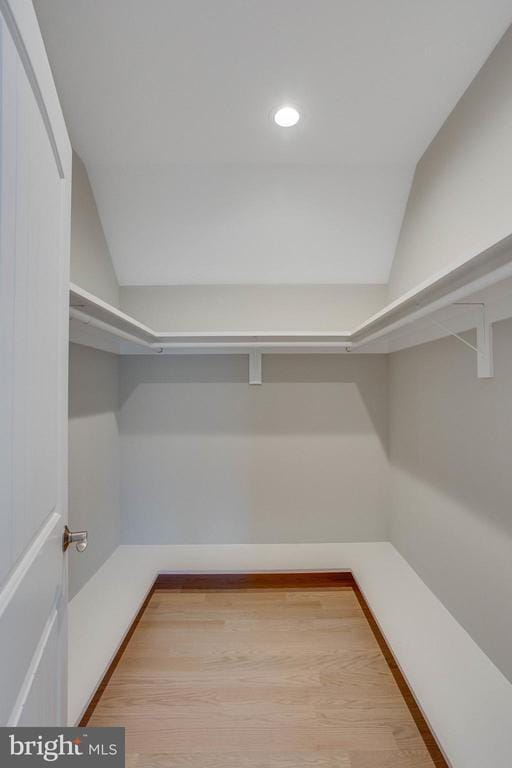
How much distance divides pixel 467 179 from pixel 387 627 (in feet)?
5.59

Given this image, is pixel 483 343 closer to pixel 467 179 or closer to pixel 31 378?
pixel 467 179

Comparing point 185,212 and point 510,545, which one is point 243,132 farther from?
point 510,545

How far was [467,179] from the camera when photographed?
127cm

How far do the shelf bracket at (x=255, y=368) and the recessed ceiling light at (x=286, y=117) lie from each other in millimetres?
1081

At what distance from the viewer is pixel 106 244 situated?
1.88m

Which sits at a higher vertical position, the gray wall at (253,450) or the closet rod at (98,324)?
the closet rod at (98,324)

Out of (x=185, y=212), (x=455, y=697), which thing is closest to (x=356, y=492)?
(x=455, y=697)

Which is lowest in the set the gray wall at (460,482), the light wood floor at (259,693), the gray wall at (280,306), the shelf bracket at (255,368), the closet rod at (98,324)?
the light wood floor at (259,693)

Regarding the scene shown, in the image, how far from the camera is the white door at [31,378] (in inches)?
18.3

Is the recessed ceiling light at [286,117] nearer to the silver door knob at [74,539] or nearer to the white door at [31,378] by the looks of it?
the white door at [31,378]

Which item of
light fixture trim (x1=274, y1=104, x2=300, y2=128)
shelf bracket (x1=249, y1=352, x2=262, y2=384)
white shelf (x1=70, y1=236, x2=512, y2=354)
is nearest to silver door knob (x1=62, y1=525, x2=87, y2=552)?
white shelf (x1=70, y1=236, x2=512, y2=354)

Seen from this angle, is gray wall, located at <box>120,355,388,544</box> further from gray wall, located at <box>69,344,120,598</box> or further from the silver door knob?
the silver door knob

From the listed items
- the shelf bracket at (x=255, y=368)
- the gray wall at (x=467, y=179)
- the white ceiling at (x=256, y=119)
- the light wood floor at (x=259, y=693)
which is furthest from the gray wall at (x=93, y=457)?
the gray wall at (x=467, y=179)

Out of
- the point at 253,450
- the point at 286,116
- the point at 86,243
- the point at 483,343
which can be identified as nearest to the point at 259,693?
the point at 253,450
